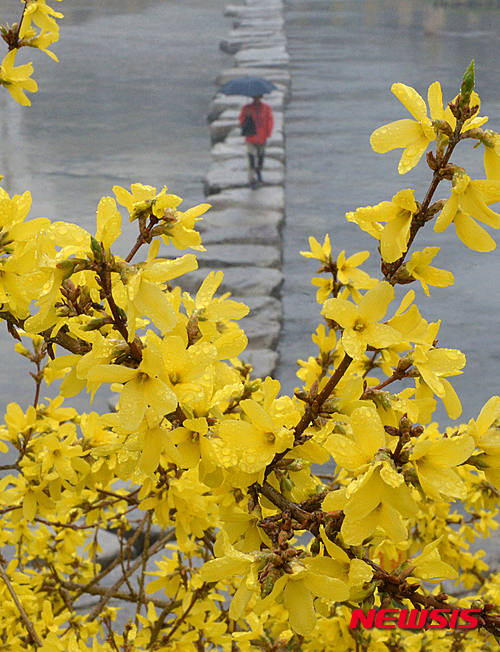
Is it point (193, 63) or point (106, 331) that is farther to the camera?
point (193, 63)

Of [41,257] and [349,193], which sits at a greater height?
[41,257]

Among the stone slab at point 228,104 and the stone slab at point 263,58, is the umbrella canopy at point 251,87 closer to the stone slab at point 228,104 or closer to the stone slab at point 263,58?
the stone slab at point 228,104

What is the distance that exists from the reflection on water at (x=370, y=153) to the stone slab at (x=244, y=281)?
419 millimetres

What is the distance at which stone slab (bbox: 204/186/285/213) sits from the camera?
628 cm

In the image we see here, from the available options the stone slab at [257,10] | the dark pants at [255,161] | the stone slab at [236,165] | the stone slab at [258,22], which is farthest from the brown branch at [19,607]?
the stone slab at [257,10]

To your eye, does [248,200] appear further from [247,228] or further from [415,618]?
[415,618]

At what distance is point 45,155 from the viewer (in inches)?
344

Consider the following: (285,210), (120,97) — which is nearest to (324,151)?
(285,210)

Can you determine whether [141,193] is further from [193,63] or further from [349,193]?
[193,63]

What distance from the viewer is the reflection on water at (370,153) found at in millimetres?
5246

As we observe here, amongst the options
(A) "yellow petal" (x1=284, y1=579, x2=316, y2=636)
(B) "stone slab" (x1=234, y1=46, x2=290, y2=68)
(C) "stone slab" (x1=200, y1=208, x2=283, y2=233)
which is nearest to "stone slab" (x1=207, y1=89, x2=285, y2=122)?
(B) "stone slab" (x1=234, y1=46, x2=290, y2=68)

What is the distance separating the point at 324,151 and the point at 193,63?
6662 mm

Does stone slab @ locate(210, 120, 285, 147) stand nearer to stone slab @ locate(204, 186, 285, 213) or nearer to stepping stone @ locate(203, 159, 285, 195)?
stepping stone @ locate(203, 159, 285, 195)

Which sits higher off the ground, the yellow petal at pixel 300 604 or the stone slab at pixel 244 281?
the yellow petal at pixel 300 604
